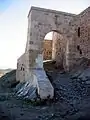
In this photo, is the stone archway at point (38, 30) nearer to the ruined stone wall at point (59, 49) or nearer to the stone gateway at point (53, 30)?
the stone gateway at point (53, 30)

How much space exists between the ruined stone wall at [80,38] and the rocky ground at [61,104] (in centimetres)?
168

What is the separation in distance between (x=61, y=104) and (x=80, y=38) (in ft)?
20.4

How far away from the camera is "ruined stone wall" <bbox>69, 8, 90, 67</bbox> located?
14023 mm

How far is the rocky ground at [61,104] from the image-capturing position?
8.20 m

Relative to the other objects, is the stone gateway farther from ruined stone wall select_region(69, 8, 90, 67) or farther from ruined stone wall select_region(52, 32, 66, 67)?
ruined stone wall select_region(52, 32, 66, 67)

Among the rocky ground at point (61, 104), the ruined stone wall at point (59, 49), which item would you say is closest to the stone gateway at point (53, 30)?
the ruined stone wall at point (59, 49)

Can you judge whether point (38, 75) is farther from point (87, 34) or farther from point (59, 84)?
point (87, 34)

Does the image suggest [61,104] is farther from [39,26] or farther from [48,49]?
[48,49]

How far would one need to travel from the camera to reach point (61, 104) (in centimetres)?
980

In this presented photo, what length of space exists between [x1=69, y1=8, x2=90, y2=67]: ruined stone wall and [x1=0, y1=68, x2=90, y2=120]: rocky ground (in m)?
1.68

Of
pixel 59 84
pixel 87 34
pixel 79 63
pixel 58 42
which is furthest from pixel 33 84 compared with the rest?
pixel 58 42

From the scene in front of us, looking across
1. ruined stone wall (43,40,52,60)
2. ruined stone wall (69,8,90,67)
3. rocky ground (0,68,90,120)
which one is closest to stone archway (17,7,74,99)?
ruined stone wall (69,8,90,67)

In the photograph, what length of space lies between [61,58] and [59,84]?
204 inches

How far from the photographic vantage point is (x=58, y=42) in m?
17.8
